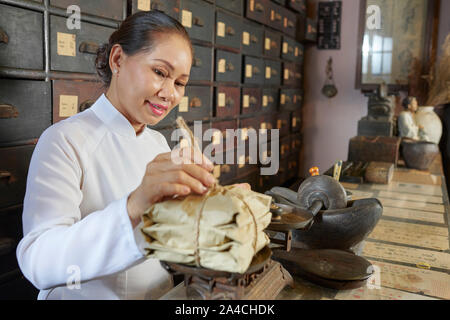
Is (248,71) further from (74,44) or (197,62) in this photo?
(74,44)

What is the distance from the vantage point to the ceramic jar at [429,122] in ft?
12.8

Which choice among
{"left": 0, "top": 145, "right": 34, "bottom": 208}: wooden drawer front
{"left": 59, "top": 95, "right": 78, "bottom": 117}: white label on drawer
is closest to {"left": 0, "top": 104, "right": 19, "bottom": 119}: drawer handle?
{"left": 0, "top": 145, "right": 34, "bottom": 208}: wooden drawer front

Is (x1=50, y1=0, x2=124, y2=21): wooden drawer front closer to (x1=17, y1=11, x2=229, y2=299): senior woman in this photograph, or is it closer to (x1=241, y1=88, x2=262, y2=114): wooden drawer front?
(x1=17, y1=11, x2=229, y2=299): senior woman

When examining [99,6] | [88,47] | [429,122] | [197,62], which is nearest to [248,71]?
[197,62]

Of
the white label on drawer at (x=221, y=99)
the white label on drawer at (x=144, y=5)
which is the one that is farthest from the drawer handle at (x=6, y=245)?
the white label on drawer at (x=221, y=99)

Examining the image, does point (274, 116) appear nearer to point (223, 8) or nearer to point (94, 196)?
point (223, 8)

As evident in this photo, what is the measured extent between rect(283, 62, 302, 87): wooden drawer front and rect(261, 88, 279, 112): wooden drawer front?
318 mm

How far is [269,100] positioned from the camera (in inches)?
177

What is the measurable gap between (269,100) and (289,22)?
1.06 m

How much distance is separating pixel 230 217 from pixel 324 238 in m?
0.68

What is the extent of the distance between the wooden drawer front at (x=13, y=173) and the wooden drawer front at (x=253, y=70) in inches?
93.4

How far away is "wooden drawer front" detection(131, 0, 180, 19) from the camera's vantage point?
7.45 ft

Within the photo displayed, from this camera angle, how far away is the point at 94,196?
1.03m
